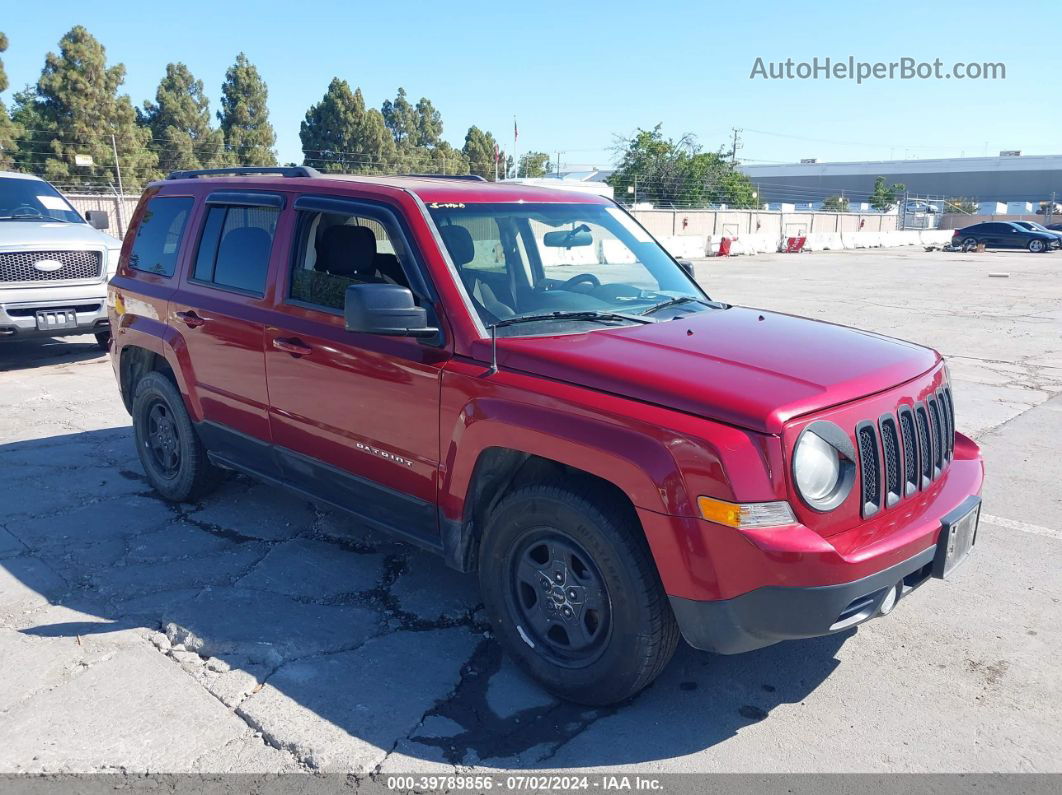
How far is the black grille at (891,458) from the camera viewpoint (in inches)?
120

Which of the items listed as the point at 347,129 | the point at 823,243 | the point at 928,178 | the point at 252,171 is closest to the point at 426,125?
the point at 347,129

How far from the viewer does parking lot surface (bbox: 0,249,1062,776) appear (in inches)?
119

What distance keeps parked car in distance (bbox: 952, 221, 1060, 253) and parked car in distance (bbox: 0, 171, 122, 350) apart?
41322 millimetres

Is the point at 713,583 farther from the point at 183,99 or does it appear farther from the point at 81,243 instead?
the point at 183,99

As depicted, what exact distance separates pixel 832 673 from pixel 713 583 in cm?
114

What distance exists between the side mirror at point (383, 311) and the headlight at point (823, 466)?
5.11 ft

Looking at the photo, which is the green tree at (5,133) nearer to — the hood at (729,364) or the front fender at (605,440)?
the front fender at (605,440)

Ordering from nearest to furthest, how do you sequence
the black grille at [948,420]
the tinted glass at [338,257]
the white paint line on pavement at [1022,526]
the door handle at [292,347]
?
the black grille at [948,420] < the tinted glass at [338,257] < the door handle at [292,347] < the white paint line on pavement at [1022,526]

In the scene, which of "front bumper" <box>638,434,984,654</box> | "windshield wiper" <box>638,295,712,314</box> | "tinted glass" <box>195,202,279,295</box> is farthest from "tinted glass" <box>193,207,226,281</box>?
"front bumper" <box>638,434,984,654</box>

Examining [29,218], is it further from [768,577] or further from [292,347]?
[768,577]

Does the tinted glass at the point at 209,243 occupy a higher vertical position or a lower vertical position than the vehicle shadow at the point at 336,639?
higher

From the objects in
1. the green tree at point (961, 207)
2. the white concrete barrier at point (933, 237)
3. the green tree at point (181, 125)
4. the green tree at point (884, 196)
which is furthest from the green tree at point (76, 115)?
the green tree at point (961, 207)

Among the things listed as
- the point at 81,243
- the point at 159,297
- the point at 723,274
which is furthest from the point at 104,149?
the point at 159,297

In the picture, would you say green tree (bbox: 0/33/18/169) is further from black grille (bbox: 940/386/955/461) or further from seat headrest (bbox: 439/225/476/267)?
black grille (bbox: 940/386/955/461)
